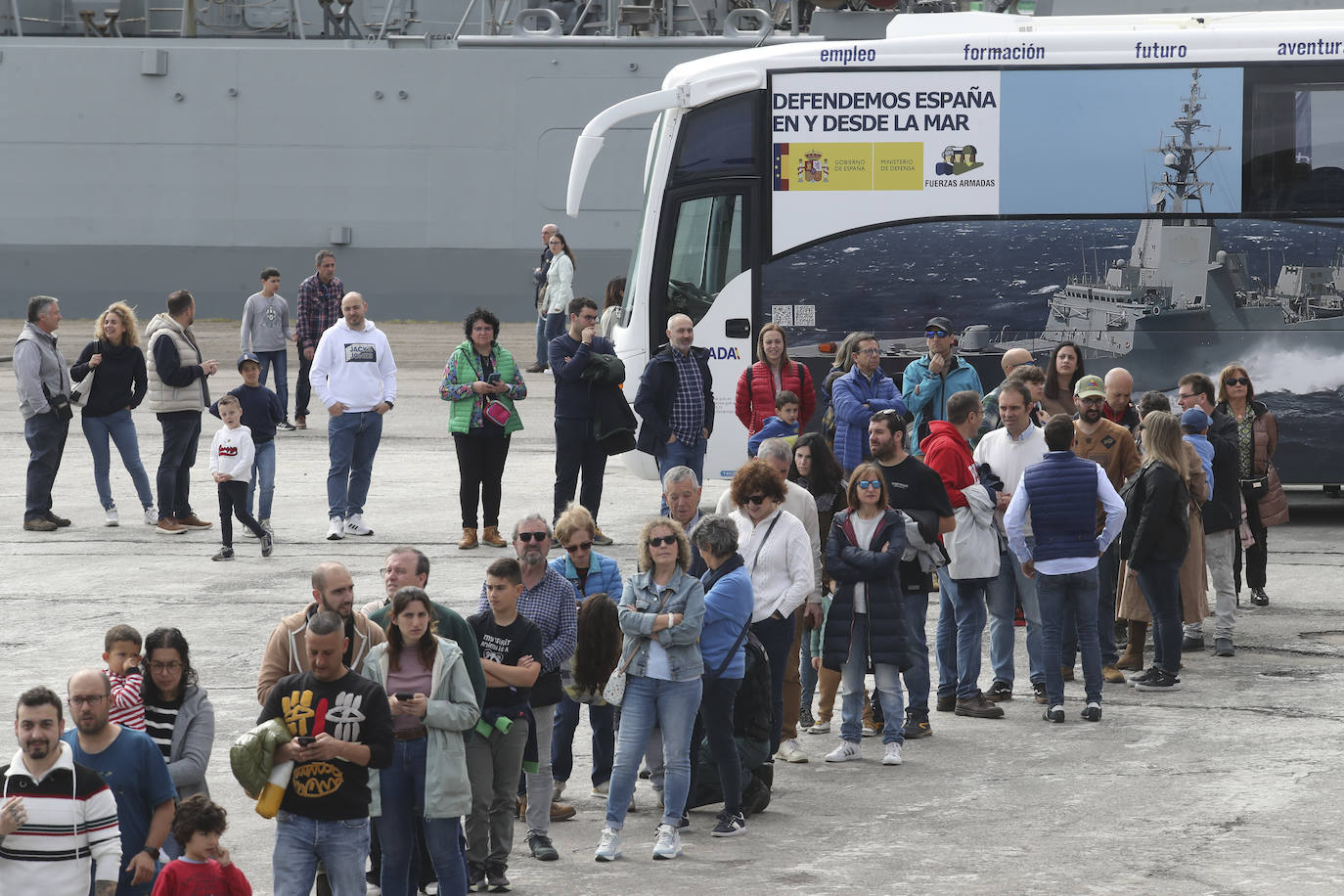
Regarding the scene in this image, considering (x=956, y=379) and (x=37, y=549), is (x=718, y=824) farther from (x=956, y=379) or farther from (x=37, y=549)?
(x=37, y=549)

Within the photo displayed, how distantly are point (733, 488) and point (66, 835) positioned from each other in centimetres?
365

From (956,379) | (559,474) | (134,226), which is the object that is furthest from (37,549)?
(134,226)

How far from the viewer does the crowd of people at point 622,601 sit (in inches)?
221

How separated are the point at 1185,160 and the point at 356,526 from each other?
745cm

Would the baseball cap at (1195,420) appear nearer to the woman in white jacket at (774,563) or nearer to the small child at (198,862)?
the woman in white jacket at (774,563)

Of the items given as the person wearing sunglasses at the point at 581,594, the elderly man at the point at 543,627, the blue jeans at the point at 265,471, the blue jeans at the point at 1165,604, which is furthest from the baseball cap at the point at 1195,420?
the blue jeans at the point at 265,471

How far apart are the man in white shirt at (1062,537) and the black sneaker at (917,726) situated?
0.71 m

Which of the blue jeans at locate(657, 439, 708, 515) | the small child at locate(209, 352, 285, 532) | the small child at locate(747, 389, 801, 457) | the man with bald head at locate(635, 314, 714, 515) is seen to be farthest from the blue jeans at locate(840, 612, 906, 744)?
the small child at locate(209, 352, 285, 532)

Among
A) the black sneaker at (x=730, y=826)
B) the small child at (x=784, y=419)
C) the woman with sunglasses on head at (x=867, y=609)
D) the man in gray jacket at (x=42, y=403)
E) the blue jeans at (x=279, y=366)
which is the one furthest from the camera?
the blue jeans at (x=279, y=366)

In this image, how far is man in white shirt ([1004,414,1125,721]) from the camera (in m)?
8.66

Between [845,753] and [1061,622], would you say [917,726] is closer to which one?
[845,753]

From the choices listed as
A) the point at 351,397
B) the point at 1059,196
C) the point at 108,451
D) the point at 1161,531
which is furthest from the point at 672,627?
the point at 108,451

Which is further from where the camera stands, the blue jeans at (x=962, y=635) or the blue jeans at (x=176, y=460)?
the blue jeans at (x=176, y=460)

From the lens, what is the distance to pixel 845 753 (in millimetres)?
8148
